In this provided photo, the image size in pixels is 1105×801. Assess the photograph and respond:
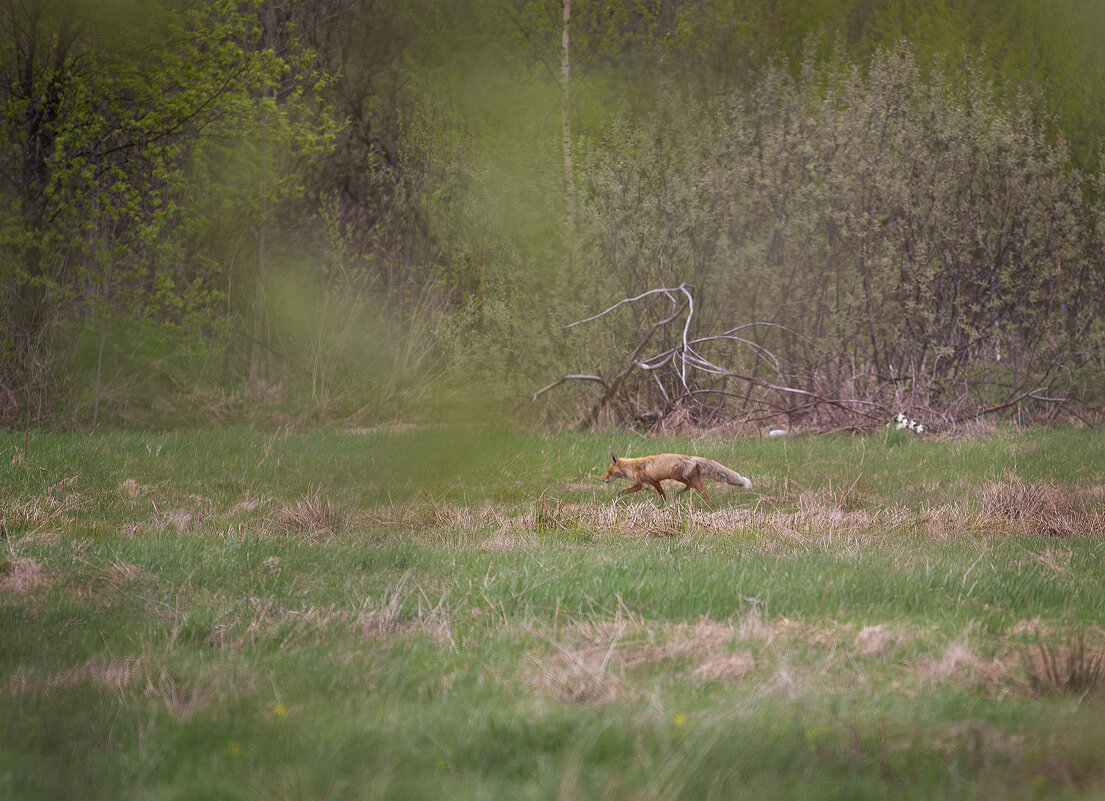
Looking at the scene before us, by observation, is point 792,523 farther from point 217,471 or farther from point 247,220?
point 247,220

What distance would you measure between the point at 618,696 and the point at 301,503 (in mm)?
4443

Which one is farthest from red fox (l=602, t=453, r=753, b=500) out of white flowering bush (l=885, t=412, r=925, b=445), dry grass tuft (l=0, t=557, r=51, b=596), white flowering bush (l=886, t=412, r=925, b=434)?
white flowering bush (l=886, t=412, r=925, b=434)

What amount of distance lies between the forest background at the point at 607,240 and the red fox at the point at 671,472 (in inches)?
153

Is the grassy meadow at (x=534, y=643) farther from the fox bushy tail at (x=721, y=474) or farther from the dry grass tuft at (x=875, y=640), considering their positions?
the fox bushy tail at (x=721, y=474)

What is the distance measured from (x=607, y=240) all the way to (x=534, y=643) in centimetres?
1184

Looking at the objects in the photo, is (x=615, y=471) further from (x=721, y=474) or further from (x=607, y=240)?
(x=607, y=240)

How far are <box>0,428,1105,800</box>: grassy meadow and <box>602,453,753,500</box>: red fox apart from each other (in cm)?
30

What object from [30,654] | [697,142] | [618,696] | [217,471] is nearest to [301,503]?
[217,471]

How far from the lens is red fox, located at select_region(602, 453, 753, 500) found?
811 centimetres

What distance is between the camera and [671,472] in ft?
26.5

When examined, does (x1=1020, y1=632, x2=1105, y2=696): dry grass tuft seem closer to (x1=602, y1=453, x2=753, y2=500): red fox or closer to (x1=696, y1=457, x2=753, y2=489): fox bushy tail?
(x1=602, y1=453, x2=753, y2=500): red fox

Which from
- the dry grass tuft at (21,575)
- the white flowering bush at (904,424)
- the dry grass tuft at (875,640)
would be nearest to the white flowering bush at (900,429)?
the white flowering bush at (904,424)

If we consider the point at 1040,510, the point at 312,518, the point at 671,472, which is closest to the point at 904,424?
the point at 1040,510

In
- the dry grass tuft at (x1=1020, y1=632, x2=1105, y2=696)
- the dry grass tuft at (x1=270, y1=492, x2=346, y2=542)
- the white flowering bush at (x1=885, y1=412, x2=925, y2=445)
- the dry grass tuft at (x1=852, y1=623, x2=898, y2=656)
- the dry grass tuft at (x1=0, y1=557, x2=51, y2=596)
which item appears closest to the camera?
the dry grass tuft at (x1=1020, y1=632, x2=1105, y2=696)
